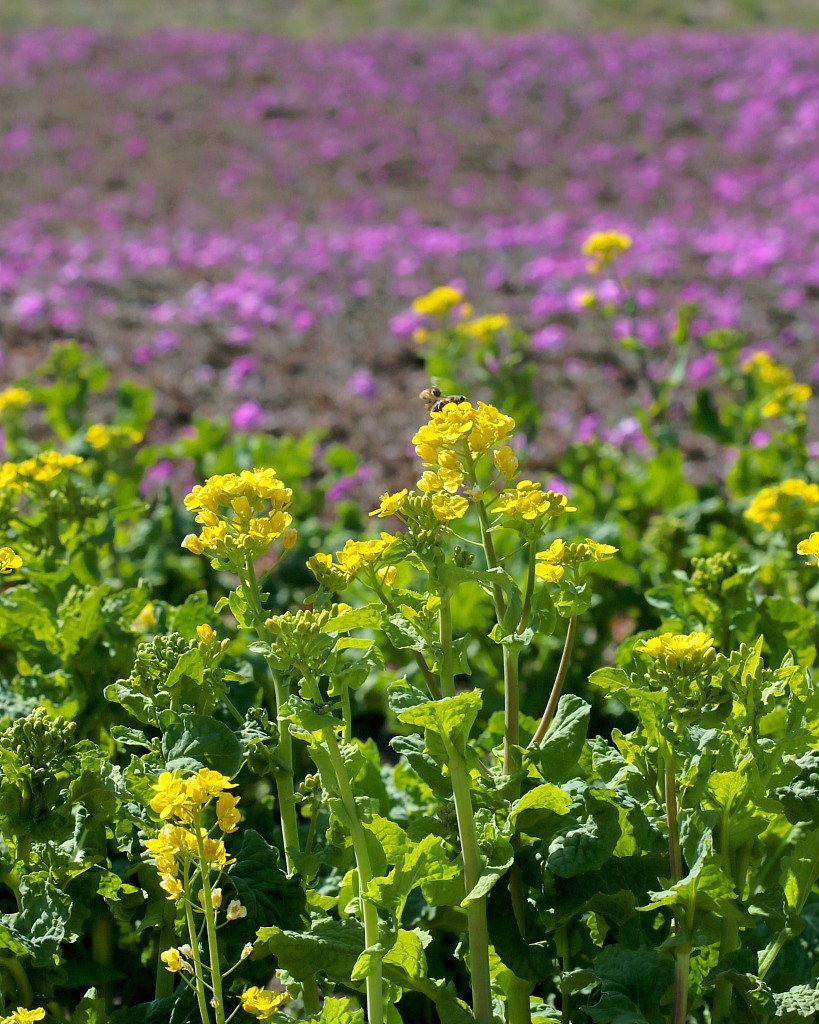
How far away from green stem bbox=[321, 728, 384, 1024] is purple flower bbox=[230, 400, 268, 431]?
387cm

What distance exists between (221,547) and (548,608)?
46 cm

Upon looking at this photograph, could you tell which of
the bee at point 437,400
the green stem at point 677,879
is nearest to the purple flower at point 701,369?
the bee at point 437,400

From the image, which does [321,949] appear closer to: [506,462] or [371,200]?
[506,462]

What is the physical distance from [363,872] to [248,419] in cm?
394

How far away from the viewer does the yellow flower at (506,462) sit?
1.55 meters

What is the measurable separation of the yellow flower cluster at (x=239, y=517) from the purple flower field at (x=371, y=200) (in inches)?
145

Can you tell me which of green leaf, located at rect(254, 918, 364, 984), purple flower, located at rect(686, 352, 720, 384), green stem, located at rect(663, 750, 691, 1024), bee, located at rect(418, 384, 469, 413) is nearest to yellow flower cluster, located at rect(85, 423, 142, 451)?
bee, located at rect(418, 384, 469, 413)

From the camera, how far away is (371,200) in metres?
10.3

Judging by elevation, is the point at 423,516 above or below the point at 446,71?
above

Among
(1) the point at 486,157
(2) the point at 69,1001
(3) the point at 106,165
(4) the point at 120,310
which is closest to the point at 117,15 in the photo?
(3) the point at 106,165

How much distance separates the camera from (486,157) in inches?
462

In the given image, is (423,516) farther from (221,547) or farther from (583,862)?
(583,862)

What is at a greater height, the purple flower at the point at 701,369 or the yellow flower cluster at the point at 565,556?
the yellow flower cluster at the point at 565,556

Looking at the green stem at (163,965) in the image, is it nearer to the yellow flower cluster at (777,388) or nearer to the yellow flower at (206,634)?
the yellow flower at (206,634)
